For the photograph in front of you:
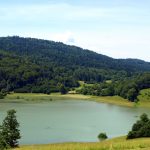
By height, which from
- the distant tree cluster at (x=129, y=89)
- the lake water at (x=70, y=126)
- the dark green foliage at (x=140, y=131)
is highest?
the distant tree cluster at (x=129, y=89)

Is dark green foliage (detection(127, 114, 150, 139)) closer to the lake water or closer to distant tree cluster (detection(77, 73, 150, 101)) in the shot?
the lake water

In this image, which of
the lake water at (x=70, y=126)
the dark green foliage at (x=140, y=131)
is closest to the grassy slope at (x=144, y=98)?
the lake water at (x=70, y=126)

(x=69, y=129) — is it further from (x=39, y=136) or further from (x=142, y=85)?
(x=142, y=85)

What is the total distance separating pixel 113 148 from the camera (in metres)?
23.6

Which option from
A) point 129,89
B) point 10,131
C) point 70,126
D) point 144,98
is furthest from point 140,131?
point 129,89

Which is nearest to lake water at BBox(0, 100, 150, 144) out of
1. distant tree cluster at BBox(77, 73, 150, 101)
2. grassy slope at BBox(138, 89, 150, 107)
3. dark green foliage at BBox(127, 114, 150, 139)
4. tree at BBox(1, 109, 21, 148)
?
tree at BBox(1, 109, 21, 148)

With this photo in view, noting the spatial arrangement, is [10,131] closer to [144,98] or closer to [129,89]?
[144,98]

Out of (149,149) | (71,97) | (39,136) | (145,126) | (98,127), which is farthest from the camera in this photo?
(71,97)

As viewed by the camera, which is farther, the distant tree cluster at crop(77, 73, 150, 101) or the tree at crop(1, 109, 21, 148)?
the distant tree cluster at crop(77, 73, 150, 101)

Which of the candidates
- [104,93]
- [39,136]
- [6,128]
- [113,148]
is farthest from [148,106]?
[113,148]

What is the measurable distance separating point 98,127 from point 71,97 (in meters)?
100

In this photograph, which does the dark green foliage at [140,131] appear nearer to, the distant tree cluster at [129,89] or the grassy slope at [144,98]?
the grassy slope at [144,98]

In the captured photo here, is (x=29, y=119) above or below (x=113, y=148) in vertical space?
below

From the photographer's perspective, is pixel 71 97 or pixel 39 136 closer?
pixel 39 136
